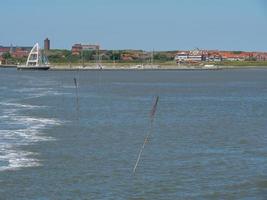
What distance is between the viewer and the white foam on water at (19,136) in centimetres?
2678

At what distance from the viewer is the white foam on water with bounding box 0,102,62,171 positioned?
26.8m

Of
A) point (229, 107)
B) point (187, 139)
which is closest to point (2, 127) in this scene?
point (187, 139)

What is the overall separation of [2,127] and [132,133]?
267 inches

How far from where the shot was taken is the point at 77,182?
2338cm

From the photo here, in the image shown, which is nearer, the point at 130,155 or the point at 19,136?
the point at 130,155

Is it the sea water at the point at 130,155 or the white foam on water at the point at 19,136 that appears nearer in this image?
the sea water at the point at 130,155

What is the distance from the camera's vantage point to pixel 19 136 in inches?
1346

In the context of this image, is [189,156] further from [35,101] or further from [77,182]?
[35,101]

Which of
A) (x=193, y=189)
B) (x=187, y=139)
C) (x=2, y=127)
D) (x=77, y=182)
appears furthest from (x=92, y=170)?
(x=2, y=127)

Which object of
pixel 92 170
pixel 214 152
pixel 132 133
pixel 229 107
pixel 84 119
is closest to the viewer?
pixel 92 170

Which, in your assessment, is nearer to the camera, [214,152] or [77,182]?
[77,182]

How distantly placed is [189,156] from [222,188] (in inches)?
224

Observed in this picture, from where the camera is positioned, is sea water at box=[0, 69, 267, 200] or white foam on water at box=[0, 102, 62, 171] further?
white foam on water at box=[0, 102, 62, 171]

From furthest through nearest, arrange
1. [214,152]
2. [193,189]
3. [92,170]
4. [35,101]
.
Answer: [35,101] < [214,152] < [92,170] < [193,189]
